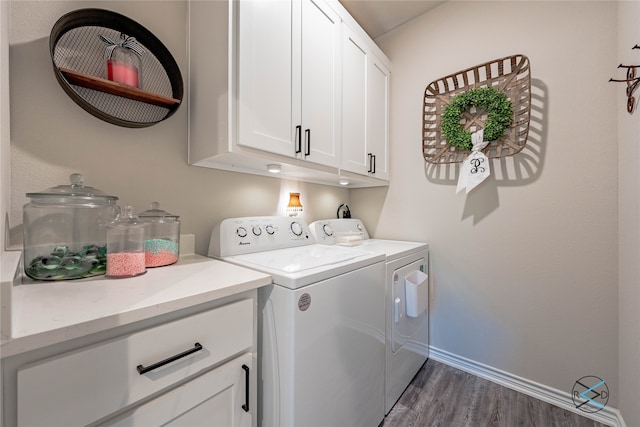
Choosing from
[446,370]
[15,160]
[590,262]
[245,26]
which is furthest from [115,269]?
[590,262]

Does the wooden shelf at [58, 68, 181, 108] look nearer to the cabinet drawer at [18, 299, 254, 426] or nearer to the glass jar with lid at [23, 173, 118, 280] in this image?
the glass jar with lid at [23, 173, 118, 280]

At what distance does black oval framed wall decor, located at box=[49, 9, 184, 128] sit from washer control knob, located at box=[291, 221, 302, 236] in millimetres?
874

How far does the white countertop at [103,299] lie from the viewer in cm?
48

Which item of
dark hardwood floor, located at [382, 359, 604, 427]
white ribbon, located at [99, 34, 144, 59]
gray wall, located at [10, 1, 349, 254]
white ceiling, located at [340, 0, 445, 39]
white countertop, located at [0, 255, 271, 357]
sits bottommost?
dark hardwood floor, located at [382, 359, 604, 427]

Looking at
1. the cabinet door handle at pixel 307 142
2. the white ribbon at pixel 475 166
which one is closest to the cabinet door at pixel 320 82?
the cabinet door handle at pixel 307 142

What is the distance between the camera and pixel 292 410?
0.85 m

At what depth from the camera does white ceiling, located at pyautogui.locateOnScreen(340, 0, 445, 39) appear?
6.13 ft

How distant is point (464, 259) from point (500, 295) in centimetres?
30

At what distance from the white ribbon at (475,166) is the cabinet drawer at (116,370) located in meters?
1.61

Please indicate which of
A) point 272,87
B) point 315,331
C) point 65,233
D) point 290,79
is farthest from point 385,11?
point 65,233

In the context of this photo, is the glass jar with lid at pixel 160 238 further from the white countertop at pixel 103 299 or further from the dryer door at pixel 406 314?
the dryer door at pixel 406 314

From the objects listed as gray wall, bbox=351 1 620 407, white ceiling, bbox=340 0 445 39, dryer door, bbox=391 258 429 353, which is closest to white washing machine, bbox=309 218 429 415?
dryer door, bbox=391 258 429 353

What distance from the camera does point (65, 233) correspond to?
2.95 feet

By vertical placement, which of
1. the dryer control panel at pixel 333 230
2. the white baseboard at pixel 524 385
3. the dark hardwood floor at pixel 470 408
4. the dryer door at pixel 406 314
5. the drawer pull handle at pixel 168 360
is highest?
the dryer control panel at pixel 333 230
